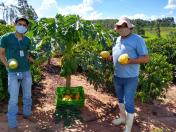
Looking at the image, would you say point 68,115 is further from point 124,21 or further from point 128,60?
point 124,21

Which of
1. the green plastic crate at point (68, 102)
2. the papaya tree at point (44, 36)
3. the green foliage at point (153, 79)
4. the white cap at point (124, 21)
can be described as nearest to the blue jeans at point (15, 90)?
the papaya tree at point (44, 36)

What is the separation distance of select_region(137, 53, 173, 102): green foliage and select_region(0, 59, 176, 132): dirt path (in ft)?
1.09

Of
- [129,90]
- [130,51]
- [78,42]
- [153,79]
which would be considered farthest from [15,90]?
[153,79]

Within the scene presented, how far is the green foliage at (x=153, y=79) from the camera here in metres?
6.58

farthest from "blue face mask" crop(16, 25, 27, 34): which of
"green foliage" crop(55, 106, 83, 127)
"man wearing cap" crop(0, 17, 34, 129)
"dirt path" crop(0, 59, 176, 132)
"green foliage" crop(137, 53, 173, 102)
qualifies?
"green foliage" crop(137, 53, 173, 102)

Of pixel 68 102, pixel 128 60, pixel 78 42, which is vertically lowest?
pixel 68 102

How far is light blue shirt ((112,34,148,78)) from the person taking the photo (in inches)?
192

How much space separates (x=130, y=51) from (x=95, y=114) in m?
1.69

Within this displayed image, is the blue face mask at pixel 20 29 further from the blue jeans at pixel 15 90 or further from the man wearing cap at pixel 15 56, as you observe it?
the blue jeans at pixel 15 90

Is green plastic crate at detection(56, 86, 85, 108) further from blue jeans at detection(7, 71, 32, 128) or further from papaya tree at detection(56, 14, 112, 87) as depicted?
blue jeans at detection(7, 71, 32, 128)

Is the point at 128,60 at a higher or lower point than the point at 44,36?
lower

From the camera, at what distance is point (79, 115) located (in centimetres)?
595

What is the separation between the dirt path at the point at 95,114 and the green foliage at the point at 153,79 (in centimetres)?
33

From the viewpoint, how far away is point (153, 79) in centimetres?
669
